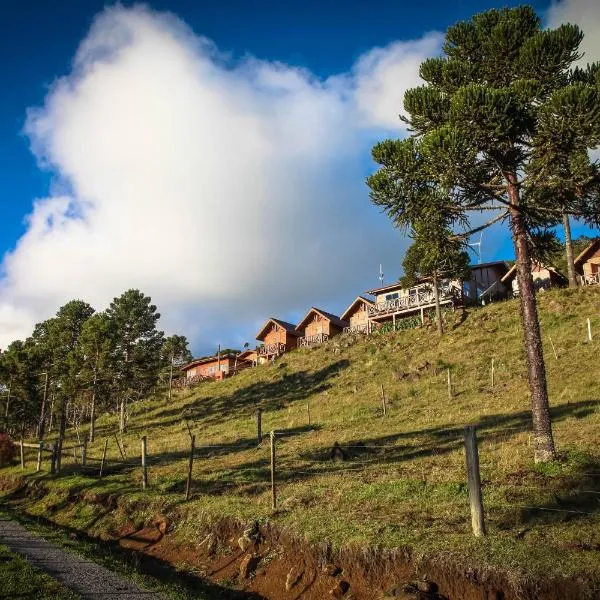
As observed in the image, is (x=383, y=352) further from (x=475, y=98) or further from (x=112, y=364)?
(x=475, y=98)

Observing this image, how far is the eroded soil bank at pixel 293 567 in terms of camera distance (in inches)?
290

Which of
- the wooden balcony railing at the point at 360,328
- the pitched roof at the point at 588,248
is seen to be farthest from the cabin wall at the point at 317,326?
the pitched roof at the point at 588,248

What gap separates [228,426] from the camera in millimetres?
34156

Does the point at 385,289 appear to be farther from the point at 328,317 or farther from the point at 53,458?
the point at 53,458

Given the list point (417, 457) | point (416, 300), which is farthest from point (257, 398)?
point (417, 457)

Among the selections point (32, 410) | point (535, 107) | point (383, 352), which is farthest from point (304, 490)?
point (32, 410)

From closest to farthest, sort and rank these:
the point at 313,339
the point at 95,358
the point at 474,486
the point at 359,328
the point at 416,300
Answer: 1. the point at 474,486
2. the point at 95,358
3. the point at 416,300
4. the point at 359,328
5. the point at 313,339

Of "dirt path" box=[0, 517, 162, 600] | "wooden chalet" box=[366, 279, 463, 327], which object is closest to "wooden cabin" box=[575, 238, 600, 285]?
"wooden chalet" box=[366, 279, 463, 327]

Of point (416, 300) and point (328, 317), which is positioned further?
point (328, 317)

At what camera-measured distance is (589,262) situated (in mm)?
50094

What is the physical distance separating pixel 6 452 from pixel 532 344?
34.3 m

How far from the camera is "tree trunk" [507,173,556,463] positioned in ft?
41.1

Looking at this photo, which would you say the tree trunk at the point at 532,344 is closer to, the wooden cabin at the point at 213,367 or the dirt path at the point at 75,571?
the dirt path at the point at 75,571

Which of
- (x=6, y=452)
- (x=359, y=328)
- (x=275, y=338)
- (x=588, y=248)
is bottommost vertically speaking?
(x=6, y=452)
